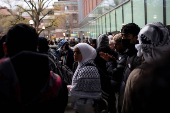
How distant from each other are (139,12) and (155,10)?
2037 millimetres

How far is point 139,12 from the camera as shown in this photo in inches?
423

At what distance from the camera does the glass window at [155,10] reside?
8.26m

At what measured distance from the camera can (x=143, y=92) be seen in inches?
39.2

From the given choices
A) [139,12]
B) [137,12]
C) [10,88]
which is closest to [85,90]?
[10,88]

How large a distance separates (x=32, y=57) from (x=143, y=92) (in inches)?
37.2

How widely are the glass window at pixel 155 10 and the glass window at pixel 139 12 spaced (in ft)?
2.65

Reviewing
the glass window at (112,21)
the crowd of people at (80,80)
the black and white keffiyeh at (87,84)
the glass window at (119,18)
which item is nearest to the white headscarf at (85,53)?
the crowd of people at (80,80)

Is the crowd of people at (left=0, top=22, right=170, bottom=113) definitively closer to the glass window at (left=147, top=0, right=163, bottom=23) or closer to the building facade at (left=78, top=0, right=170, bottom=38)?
the building facade at (left=78, top=0, right=170, bottom=38)

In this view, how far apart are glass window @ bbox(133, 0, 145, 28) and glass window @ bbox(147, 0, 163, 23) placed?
808mm

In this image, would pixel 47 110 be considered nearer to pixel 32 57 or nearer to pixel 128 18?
pixel 32 57

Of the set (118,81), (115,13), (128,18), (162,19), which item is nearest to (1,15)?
(115,13)

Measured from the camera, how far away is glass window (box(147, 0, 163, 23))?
8.26m

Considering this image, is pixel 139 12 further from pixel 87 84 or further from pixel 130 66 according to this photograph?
pixel 87 84

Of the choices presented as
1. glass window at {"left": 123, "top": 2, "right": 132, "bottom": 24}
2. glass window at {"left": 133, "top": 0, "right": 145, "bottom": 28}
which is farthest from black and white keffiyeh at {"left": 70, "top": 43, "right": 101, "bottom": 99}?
glass window at {"left": 123, "top": 2, "right": 132, "bottom": 24}
